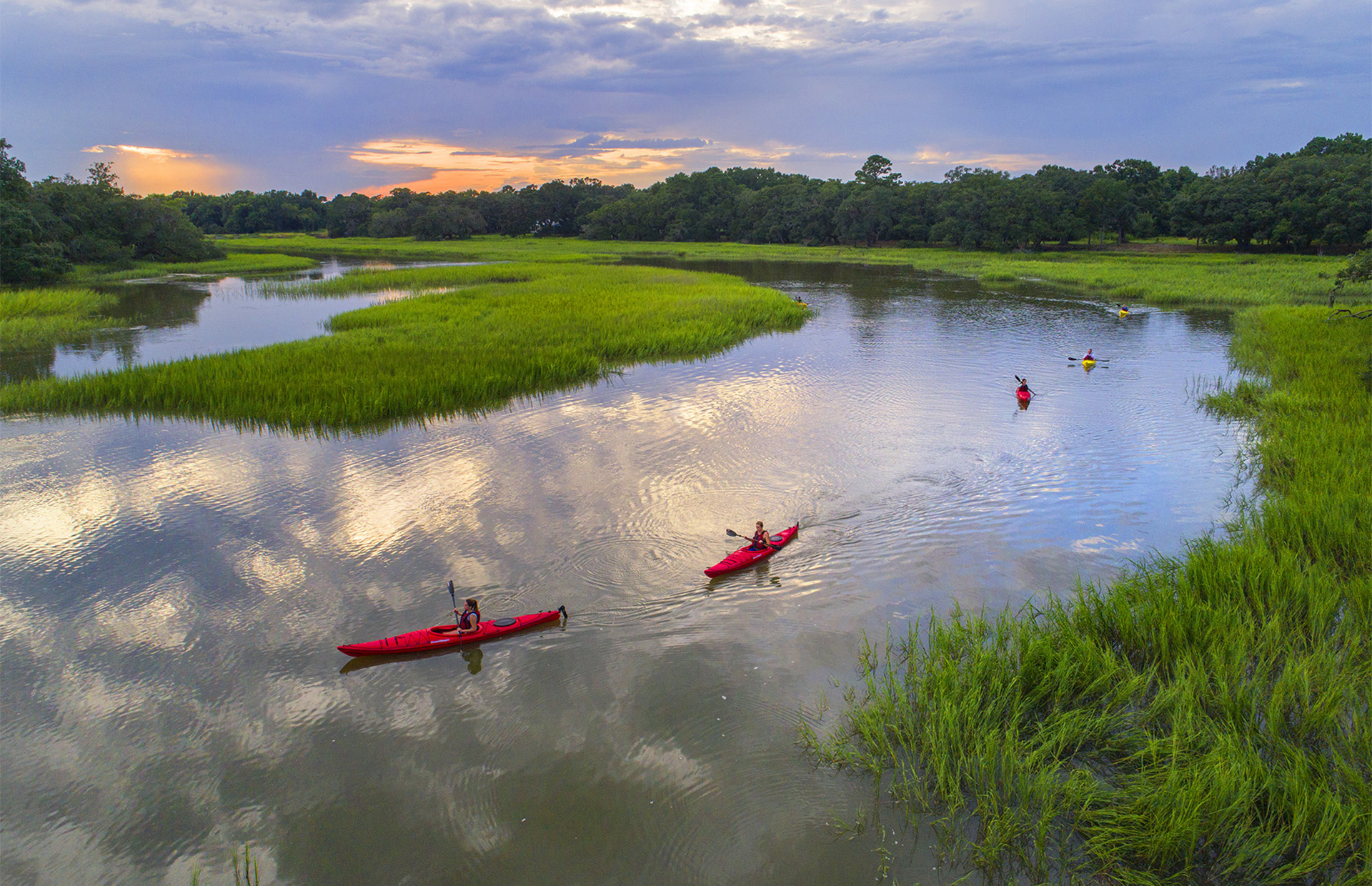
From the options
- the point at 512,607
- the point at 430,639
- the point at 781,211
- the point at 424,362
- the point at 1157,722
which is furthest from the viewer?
the point at 781,211

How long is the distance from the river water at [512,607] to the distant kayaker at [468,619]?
0.30 metres

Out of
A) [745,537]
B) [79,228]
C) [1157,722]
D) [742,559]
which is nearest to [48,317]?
[79,228]

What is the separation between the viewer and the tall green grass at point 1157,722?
4.62m

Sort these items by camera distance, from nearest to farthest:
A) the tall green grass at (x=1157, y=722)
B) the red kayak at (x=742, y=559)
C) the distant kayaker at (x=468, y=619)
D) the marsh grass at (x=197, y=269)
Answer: the tall green grass at (x=1157, y=722), the distant kayaker at (x=468, y=619), the red kayak at (x=742, y=559), the marsh grass at (x=197, y=269)

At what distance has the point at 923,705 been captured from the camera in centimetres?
617

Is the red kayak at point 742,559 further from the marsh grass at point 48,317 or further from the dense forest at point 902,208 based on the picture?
the dense forest at point 902,208

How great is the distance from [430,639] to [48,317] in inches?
1177

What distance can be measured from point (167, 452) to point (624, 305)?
61.8 feet

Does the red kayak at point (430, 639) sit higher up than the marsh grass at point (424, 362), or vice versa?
the marsh grass at point (424, 362)

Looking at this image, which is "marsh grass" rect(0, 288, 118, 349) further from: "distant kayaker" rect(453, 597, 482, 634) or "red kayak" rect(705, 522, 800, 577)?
"red kayak" rect(705, 522, 800, 577)

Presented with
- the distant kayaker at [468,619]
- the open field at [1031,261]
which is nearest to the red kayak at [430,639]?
the distant kayaker at [468,619]

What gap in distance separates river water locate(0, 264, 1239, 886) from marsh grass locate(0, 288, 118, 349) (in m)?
13.1

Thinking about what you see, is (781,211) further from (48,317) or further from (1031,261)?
(48,317)

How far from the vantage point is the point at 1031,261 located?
6056cm
